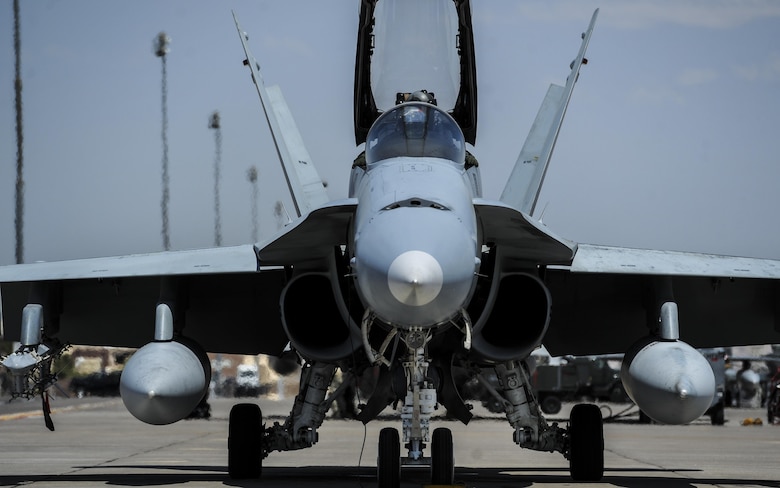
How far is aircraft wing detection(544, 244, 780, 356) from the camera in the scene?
1038cm

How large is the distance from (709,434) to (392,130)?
17430mm

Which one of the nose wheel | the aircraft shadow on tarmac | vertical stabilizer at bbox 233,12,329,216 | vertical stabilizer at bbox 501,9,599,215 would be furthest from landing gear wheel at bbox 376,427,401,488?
vertical stabilizer at bbox 501,9,599,215

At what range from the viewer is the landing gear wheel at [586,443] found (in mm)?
11375

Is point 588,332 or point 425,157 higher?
point 425,157

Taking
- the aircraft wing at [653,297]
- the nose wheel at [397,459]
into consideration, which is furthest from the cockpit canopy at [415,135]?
the nose wheel at [397,459]

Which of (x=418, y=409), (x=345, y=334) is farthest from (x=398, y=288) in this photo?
(x=345, y=334)

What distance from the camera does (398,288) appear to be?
24.1 feet

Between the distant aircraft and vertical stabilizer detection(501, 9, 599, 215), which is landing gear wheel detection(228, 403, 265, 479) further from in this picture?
vertical stabilizer detection(501, 9, 599, 215)

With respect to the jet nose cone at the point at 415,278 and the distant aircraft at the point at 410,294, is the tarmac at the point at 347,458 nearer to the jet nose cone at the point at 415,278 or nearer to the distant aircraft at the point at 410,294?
the distant aircraft at the point at 410,294

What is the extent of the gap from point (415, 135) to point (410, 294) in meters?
2.33

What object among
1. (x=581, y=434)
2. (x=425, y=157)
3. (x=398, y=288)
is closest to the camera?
(x=398, y=288)

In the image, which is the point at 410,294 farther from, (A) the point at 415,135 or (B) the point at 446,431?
(B) the point at 446,431

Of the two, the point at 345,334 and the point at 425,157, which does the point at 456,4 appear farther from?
the point at 345,334

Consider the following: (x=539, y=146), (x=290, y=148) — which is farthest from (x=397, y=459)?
(x=539, y=146)
